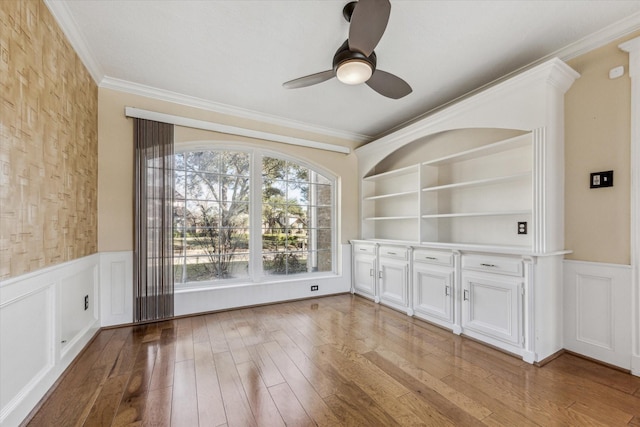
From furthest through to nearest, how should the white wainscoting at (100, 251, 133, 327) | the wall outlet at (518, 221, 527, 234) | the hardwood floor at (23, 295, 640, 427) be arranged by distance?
1. the white wainscoting at (100, 251, 133, 327)
2. the wall outlet at (518, 221, 527, 234)
3. the hardwood floor at (23, 295, 640, 427)

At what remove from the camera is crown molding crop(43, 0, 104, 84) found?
1.97 metres

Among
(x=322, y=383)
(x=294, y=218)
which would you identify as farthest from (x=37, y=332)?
(x=294, y=218)

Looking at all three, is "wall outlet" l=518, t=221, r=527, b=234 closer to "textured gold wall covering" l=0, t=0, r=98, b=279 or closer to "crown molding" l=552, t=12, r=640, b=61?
"crown molding" l=552, t=12, r=640, b=61

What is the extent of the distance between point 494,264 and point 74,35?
422 cm

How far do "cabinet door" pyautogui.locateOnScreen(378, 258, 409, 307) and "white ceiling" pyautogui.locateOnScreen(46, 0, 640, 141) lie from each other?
2194 millimetres

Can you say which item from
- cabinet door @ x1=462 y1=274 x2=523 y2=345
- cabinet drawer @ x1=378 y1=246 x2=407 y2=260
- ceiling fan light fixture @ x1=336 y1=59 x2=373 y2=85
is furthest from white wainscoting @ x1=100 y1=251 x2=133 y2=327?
cabinet door @ x1=462 y1=274 x2=523 y2=345

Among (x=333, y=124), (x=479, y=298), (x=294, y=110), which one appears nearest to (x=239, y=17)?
(x=294, y=110)

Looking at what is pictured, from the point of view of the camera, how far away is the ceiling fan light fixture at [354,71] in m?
1.97

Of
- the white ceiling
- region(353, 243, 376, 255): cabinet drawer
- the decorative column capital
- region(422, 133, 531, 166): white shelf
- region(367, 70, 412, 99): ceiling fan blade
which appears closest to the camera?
the white ceiling

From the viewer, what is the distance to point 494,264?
2.59 m

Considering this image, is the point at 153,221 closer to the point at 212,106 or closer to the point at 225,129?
the point at 225,129

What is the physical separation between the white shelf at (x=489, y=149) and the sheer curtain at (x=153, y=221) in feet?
10.6

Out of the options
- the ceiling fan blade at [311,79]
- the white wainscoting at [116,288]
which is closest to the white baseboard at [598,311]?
the ceiling fan blade at [311,79]

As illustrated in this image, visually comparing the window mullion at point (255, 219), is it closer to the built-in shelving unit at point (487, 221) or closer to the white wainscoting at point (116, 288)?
the white wainscoting at point (116, 288)
